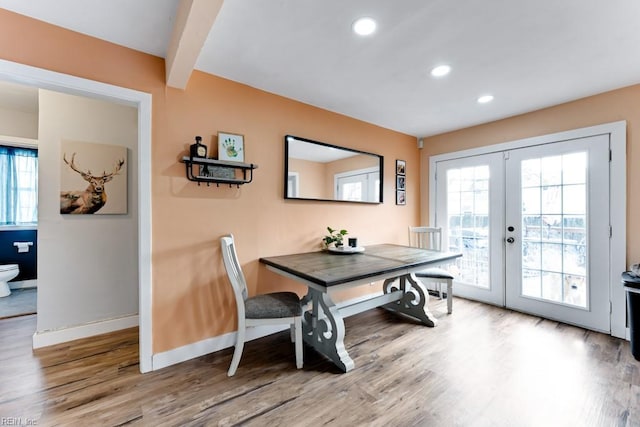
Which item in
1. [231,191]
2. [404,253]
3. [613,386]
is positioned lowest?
[613,386]

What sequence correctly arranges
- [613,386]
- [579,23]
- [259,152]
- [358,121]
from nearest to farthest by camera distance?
[579,23]
[613,386]
[259,152]
[358,121]

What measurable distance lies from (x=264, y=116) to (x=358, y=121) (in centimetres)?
133

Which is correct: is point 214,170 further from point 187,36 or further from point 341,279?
point 341,279

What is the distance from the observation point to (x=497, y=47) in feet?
6.19

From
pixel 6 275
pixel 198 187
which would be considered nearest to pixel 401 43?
pixel 198 187

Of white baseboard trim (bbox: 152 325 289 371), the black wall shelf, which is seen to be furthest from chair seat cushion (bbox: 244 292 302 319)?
the black wall shelf

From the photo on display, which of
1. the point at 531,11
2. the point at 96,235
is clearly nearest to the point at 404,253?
the point at 531,11

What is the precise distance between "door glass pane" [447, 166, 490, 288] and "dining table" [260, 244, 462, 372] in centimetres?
101

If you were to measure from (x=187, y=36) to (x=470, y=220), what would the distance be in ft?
12.1

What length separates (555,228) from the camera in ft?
9.50

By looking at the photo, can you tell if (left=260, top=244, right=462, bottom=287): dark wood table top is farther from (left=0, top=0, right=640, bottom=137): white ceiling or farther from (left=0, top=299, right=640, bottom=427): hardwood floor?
(left=0, top=0, right=640, bottom=137): white ceiling

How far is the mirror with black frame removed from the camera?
2.75m

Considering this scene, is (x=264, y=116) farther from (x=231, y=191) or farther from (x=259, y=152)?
(x=231, y=191)

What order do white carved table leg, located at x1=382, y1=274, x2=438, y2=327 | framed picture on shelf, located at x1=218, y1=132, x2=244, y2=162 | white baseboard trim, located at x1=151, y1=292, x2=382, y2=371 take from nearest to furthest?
white baseboard trim, located at x1=151, y1=292, x2=382, y2=371
framed picture on shelf, located at x1=218, y1=132, x2=244, y2=162
white carved table leg, located at x1=382, y1=274, x2=438, y2=327
